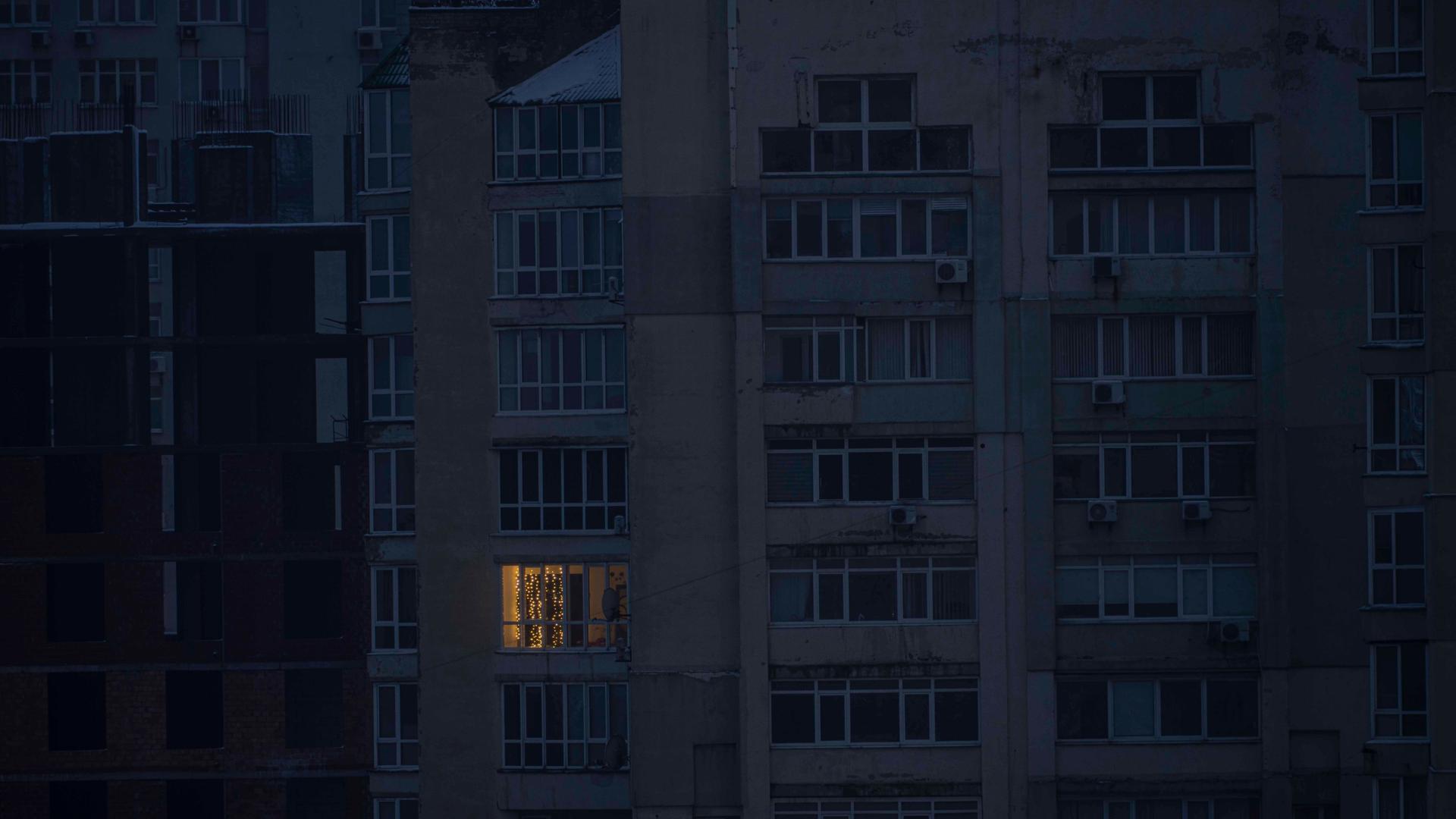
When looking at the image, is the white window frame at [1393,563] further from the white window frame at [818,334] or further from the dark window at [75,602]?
the dark window at [75,602]

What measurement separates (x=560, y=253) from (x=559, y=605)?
5743 millimetres

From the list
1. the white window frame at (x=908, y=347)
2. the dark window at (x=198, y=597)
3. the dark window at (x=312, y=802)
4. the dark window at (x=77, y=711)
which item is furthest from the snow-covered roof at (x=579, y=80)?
the dark window at (x=77, y=711)

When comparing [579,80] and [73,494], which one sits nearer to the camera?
[579,80]

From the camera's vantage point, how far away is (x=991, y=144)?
2334 cm

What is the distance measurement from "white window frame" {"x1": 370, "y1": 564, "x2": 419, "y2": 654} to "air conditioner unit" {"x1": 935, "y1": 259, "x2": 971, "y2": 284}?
11422 millimetres

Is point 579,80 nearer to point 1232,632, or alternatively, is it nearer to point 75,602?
point 1232,632

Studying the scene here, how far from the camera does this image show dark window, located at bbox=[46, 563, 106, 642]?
30.7 meters

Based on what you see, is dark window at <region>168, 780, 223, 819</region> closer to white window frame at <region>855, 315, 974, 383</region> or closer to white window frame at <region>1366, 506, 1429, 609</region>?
white window frame at <region>855, 315, 974, 383</region>

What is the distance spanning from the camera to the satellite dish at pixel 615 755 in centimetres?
2461

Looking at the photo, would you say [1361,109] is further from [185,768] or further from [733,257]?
[185,768]

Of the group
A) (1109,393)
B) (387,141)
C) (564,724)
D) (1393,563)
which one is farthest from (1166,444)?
(387,141)

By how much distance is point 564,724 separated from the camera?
81.8 feet

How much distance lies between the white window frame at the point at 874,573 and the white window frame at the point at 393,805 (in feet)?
29.3

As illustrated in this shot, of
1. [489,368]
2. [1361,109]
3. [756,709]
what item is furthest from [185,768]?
[1361,109]
